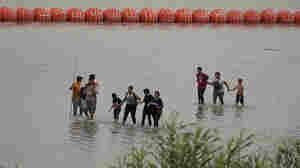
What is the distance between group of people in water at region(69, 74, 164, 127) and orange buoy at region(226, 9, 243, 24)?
198cm

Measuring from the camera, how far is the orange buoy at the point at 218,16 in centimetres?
1024

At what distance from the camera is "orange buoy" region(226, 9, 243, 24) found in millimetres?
10184

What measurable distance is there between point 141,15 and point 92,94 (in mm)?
1766

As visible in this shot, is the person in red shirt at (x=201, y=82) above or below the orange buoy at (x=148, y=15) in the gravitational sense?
below

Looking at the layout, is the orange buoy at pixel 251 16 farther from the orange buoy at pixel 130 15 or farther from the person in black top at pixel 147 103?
the person in black top at pixel 147 103

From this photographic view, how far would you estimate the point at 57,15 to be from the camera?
10.3m

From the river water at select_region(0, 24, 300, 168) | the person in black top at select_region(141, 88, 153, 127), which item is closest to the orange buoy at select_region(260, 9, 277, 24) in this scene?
the river water at select_region(0, 24, 300, 168)

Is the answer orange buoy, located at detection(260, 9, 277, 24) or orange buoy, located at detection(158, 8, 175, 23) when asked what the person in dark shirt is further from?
orange buoy, located at detection(260, 9, 277, 24)

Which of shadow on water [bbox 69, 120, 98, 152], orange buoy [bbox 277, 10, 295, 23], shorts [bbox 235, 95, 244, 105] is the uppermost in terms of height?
orange buoy [bbox 277, 10, 295, 23]

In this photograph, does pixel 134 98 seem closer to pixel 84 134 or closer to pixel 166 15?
pixel 84 134

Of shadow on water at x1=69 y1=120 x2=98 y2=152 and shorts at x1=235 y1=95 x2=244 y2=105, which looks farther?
shorts at x1=235 y1=95 x2=244 y2=105

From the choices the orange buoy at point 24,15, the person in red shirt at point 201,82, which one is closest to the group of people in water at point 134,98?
the person in red shirt at point 201,82

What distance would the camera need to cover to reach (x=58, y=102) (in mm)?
9125

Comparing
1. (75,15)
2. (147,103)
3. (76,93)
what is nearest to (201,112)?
(147,103)
